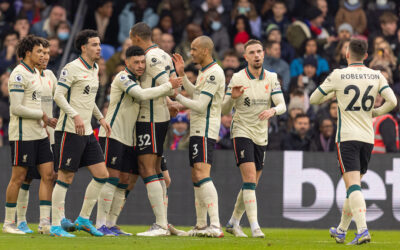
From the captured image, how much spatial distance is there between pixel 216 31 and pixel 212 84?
28.7 ft

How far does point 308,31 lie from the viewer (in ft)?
68.5

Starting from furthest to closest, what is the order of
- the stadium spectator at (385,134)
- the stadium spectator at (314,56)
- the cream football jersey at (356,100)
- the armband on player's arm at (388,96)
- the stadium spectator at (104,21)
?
the stadium spectator at (104,21), the stadium spectator at (314,56), the stadium spectator at (385,134), the armband on player's arm at (388,96), the cream football jersey at (356,100)

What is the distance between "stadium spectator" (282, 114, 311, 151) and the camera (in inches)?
670

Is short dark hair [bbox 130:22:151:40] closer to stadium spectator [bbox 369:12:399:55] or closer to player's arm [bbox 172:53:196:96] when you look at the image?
player's arm [bbox 172:53:196:96]

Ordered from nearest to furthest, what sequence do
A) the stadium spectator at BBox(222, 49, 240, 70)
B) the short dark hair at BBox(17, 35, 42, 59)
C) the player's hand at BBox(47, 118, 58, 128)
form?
the player's hand at BBox(47, 118, 58, 128), the short dark hair at BBox(17, 35, 42, 59), the stadium spectator at BBox(222, 49, 240, 70)

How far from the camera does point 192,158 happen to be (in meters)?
12.3

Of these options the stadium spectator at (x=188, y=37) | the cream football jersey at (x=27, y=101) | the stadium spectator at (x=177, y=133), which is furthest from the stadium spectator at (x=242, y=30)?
the cream football jersey at (x=27, y=101)

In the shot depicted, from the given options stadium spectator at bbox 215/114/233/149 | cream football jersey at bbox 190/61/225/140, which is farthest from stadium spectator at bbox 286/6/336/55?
cream football jersey at bbox 190/61/225/140

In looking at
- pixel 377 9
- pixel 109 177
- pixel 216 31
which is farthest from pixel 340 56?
pixel 109 177

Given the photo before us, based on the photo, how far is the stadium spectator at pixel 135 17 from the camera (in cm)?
2152

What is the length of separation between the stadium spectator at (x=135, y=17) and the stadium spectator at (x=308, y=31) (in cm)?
326

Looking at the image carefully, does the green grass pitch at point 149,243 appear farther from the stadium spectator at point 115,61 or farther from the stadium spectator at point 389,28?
the stadium spectator at point 389,28

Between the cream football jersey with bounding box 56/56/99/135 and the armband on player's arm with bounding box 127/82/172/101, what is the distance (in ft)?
1.83

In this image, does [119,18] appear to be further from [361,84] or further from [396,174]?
[361,84]
